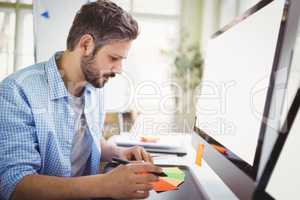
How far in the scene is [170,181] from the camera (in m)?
0.62

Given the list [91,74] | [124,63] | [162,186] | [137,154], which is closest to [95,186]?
[162,186]

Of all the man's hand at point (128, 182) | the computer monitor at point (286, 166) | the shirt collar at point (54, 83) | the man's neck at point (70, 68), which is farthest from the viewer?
the man's neck at point (70, 68)

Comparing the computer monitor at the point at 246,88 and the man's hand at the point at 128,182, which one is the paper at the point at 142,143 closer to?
the computer monitor at the point at 246,88

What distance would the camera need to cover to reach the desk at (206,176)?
21.4 inches

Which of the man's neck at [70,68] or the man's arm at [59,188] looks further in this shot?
the man's neck at [70,68]

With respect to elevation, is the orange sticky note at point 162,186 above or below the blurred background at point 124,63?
below

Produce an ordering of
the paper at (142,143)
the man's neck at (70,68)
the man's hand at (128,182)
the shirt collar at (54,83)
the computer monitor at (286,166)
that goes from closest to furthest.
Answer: the computer monitor at (286,166), the man's hand at (128,182), the shirt collar at (54,83), the man's neck at (70,68), the paper at (142,143)

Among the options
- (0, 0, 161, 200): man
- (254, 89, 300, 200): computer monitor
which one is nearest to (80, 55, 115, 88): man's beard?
(0, 0, 161, 200): man

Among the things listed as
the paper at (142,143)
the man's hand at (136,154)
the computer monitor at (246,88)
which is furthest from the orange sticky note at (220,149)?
the paper at (142,143)

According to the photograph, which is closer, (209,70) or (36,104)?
(36,104)

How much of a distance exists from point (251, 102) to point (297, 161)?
0.43 ft

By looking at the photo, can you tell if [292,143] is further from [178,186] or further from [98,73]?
[98,73]

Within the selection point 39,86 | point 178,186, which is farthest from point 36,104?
point 178,186

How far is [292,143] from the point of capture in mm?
293
